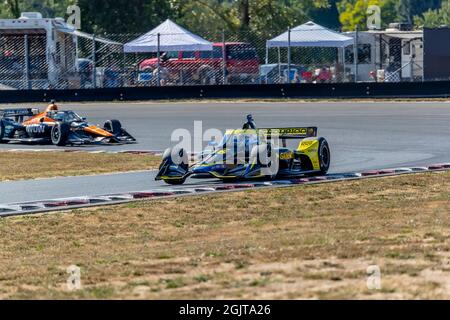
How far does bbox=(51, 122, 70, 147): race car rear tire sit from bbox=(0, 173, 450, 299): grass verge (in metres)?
9.88

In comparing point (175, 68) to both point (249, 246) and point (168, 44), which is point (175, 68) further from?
point (249, 246)

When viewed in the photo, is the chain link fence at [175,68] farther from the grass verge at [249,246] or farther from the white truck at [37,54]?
the grass verge at [249,246]

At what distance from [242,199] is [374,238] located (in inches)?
184

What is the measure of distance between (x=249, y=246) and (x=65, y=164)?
1122cm

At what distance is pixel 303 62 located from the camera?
137 feet

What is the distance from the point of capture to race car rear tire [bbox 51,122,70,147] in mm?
25969

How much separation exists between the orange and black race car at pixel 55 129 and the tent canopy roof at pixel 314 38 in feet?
46.2

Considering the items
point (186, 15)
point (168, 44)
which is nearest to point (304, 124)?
point (168, 44)

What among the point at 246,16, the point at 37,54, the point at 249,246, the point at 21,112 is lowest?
the point at 249,246

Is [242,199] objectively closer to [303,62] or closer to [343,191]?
[343,191]

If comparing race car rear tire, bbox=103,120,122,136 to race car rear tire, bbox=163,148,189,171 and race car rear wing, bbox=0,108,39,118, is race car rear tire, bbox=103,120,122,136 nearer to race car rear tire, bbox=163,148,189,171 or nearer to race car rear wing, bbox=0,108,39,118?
race car rear wing, bbox=0,108,39,118

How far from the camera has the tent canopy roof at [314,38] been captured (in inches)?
1582

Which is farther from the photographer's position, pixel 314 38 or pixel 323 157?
pixel 314 38

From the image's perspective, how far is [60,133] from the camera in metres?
26.1
